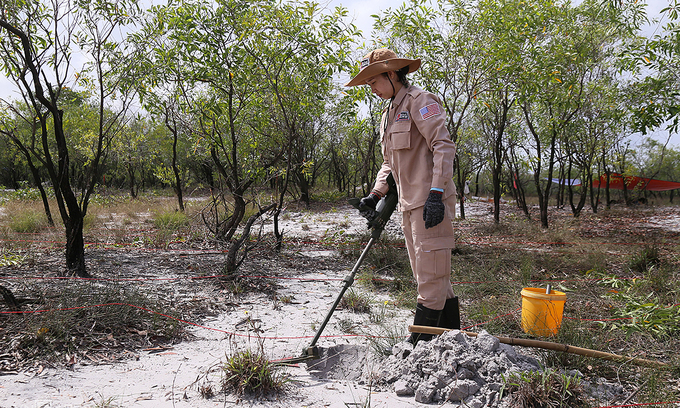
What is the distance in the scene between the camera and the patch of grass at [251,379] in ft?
6.71

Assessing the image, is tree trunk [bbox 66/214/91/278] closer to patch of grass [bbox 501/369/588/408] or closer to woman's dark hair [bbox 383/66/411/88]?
woman's dark hair [bbox 383/66/411/88]

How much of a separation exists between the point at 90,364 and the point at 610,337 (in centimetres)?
319

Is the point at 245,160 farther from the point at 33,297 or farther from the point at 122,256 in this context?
the point at 33,297

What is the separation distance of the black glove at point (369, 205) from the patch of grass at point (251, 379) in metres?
1.10

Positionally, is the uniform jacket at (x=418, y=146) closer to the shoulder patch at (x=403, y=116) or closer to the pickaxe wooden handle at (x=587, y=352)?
the shoulder patch at (x=403, y=116)

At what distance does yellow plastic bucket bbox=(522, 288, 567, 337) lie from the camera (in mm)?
2523

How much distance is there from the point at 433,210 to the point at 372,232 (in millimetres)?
504

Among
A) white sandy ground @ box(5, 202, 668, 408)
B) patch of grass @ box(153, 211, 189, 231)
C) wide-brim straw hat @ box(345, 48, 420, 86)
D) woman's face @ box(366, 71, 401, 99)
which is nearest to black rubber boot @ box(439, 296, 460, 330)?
white sandy ground @ box(5, 202, 668, 408)

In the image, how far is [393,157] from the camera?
8.86 feet

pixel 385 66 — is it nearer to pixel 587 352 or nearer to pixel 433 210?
pixel 433 210

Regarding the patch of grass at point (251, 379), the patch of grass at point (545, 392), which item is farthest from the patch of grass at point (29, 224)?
the patch of grass at point (545, 392)

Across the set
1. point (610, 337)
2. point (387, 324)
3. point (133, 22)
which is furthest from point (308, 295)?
point (133, 22)

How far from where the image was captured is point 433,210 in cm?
229

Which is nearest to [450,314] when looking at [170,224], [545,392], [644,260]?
[545,392]
